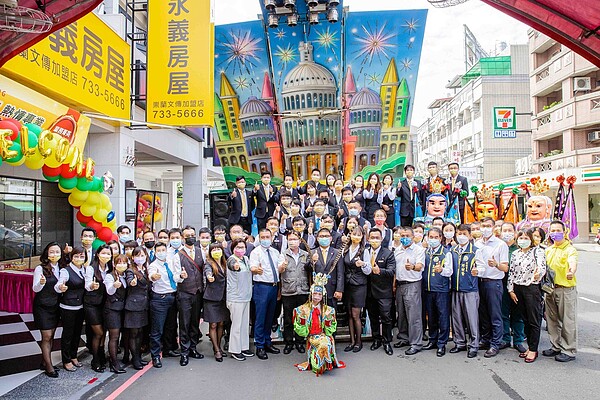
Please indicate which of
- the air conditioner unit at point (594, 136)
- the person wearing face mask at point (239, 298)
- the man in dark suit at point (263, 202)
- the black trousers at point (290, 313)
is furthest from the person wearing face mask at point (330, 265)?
the air conditioner unit at point (594, 136)

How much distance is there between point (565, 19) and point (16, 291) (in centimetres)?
854

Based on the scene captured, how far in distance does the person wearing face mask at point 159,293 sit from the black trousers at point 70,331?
773 mm

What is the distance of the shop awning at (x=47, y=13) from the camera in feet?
15.0

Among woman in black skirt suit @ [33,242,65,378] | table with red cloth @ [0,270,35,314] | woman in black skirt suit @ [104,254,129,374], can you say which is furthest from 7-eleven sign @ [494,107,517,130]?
woman in black skirt suit @ [33,242,65,378]

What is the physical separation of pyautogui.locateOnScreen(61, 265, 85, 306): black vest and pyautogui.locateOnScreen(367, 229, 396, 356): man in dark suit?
3.31 m

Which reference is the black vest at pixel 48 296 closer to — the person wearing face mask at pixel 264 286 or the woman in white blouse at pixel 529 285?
the person wearing face mask at pixel 264 286

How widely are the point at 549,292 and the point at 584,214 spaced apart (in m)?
22.2

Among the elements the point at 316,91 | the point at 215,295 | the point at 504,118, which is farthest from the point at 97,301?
the point at 504,118

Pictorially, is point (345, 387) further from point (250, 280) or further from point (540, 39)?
point (540, 39)

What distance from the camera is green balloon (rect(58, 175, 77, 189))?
6508mm

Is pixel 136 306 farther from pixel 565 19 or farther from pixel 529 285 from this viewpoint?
pixel 565 19

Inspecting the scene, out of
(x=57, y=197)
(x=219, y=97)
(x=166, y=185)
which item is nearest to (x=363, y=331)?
(x=219, y=97)

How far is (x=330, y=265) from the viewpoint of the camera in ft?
18.5

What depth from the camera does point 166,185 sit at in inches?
926
